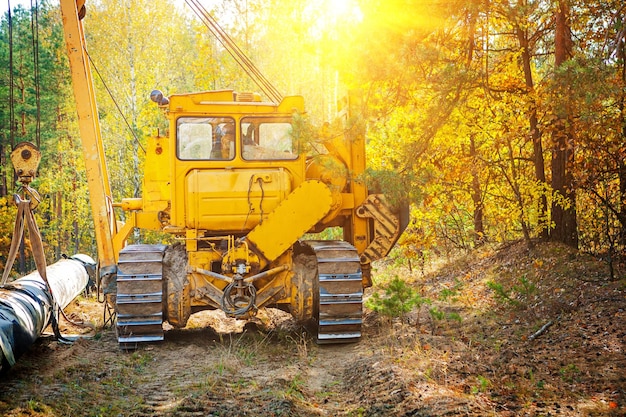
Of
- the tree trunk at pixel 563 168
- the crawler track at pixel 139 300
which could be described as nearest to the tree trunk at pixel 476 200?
the tree trunk at pixel 563 168

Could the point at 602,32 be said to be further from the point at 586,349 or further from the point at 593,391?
the point at 593,391

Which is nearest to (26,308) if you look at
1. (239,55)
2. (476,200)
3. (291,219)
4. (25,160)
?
(25,160)

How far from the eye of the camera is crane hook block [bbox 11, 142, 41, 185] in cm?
917

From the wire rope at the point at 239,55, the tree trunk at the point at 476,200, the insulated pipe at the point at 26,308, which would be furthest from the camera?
the tree trunk at the point at 476,200

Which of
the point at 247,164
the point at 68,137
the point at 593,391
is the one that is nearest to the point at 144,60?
the point at 68,137

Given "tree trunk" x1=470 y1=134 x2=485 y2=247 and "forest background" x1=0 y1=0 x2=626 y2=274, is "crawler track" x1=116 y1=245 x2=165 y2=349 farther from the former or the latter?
"tree trunk" x1=470 y1=134 x2=485 y2=247

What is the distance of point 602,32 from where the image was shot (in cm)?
1122

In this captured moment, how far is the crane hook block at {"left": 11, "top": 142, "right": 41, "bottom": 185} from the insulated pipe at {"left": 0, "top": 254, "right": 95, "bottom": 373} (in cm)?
167

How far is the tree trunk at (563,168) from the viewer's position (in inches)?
440

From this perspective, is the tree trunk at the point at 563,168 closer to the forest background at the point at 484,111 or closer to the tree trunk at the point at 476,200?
the forest background at the point at 484,111

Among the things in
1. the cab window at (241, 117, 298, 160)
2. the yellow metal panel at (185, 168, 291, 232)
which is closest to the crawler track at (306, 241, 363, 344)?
the yellow metal panel at (185, 168, 291, 232)

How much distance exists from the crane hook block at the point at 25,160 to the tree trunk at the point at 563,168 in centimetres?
730

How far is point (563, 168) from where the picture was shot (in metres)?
12.3

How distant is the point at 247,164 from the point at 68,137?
22035 mm
